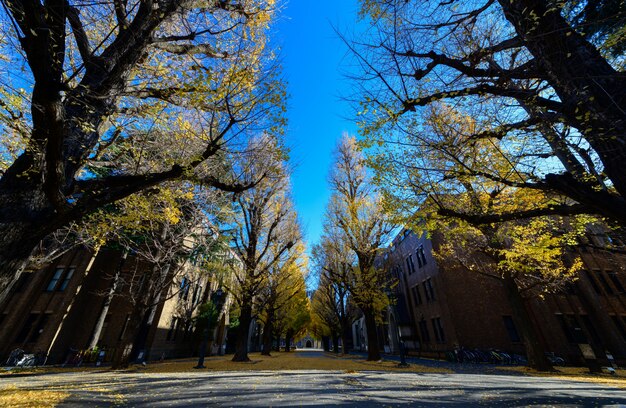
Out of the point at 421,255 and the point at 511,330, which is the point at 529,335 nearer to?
the point at 511,330

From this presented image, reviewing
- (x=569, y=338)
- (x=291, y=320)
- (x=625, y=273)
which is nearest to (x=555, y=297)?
(x=569, y=338)

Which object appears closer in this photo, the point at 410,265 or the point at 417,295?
the point at 417,295

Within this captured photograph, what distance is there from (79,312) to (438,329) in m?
28.2

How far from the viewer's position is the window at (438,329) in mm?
20656

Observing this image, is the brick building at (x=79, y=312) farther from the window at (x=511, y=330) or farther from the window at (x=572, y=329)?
the window at (x=572, y=329)

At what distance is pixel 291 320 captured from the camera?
3212 cm

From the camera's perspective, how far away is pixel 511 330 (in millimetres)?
18656

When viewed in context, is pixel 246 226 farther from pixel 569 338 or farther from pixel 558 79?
pixel 569 338

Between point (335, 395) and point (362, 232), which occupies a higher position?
point (362, 232)

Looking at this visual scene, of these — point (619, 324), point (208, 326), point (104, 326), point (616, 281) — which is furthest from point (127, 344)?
point (616, 281)

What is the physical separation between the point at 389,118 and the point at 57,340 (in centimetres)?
2425

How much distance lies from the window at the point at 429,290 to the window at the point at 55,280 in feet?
97.9

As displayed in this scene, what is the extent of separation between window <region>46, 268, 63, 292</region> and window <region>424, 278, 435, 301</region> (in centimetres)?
2985

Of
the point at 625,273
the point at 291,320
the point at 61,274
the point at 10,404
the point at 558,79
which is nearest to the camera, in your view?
the point at 558,79
